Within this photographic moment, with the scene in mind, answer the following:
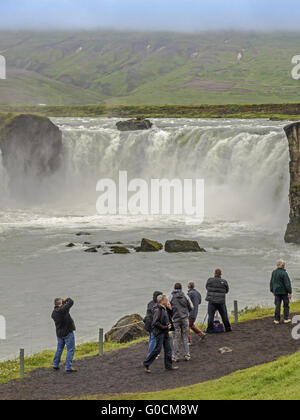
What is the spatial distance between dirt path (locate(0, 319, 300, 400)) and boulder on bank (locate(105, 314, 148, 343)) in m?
2.64

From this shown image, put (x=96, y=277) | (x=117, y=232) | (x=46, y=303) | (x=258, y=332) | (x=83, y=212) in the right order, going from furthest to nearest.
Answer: (x=83, y=212) → (x=117, y=232) → (x=96, y=277) → (x=46, y=303) → (x=258, y=332)

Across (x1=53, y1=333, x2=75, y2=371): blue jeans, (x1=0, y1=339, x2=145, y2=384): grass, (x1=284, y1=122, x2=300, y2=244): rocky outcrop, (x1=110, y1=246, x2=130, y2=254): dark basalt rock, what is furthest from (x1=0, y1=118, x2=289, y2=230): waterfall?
(x1=53, y1=333, x2=75, y2=371): blue jeans

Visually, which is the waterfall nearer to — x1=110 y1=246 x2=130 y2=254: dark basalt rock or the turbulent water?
the turbulent water

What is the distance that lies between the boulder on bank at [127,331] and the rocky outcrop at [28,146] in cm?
6352

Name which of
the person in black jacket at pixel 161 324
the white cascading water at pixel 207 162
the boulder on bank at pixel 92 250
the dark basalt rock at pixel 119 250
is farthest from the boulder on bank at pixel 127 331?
the white cascading water at pixel 207 162

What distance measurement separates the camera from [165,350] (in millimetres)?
22625

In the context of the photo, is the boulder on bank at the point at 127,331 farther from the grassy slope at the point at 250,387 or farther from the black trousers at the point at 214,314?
the grassy slope at the point at 250,387

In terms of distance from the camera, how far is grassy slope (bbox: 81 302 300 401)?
17.1 meters

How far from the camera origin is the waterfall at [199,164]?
72.9 m

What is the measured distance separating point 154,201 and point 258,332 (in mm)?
56509

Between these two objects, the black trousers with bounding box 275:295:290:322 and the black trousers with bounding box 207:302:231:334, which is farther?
the black trousers with bounding box 275:295:290:322

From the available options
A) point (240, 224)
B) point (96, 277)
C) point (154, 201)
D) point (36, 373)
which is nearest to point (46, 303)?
point (96, 277)
